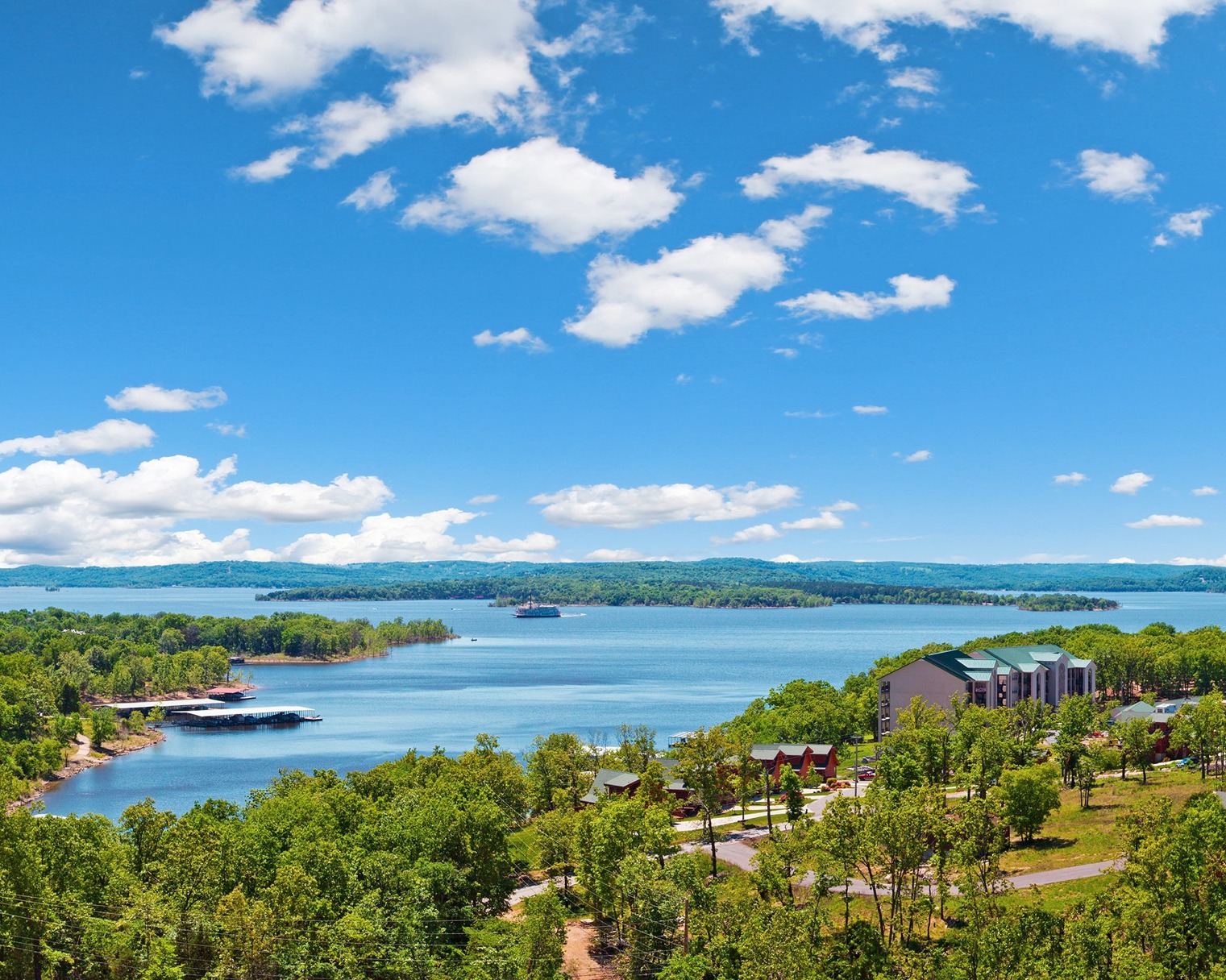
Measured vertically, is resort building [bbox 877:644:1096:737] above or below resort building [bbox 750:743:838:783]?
above

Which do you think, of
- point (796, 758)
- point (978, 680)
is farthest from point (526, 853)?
point (978, 680)

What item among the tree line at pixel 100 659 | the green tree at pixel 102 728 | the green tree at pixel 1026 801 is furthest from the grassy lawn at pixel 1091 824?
the green tree at pixel 102 728

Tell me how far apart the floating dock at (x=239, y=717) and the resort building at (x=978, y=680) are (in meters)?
58.7

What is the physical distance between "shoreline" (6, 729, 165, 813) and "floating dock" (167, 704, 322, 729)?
5.28 m

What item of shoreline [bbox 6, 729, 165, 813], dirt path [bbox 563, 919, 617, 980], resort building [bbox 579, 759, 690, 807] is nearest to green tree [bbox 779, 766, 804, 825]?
resort building [bbox 579, 759, 690, 807]

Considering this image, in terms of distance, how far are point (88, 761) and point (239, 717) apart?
24.8 metres

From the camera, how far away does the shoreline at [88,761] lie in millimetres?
66625

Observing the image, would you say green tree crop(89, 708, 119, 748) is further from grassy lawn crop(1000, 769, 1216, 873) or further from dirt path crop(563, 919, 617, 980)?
grassy lawn crop(1000, 769, 1216, 873)

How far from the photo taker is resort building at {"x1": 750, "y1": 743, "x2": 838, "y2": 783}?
5794cm

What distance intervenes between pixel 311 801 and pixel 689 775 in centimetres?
1414

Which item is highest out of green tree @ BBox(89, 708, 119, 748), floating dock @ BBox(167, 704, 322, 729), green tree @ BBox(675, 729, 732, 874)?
green tree @ BBox(675, 729, 732, 874)

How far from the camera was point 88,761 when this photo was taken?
80375 millimetres

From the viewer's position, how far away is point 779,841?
1368 inches

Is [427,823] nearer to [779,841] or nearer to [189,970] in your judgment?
[189,970]
